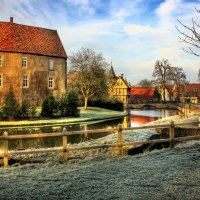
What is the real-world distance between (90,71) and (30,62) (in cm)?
1165

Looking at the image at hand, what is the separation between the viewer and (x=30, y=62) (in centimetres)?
4591

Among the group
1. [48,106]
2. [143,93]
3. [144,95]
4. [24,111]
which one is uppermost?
[143,93]

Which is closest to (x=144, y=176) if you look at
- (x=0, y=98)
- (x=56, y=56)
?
(x=0, y=98)

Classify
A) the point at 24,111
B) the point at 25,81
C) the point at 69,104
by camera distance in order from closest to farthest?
the point at 24,111 < the point at 69,104 < the point at 25,81

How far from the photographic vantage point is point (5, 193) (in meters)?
6.57

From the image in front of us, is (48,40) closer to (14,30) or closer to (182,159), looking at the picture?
(14,30)

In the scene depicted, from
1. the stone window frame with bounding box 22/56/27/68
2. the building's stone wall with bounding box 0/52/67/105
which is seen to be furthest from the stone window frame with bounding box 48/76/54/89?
the stone window frame with bounding box 22/56/27/68

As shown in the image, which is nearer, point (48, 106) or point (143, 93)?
point (48, 106)

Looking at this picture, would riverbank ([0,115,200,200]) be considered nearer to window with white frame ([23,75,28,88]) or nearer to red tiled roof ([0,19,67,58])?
window with white frame ([23,75,28,88])

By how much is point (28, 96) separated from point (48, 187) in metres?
40.1

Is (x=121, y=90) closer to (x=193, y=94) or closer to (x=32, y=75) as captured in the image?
(x=193, y=94)

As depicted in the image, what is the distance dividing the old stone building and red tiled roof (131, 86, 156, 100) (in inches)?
2297

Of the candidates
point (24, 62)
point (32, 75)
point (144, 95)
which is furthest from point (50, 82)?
point (144, 95)

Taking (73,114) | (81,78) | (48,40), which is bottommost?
(73,114)
